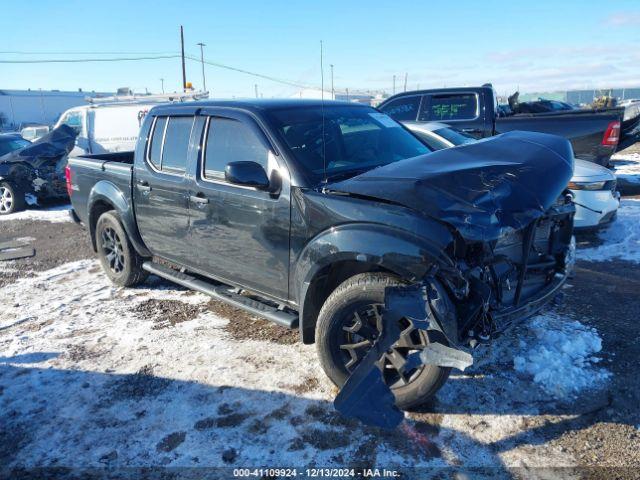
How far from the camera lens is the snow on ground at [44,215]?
9688 mm

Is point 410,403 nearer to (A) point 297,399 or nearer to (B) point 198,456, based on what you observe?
(A) point 297,399

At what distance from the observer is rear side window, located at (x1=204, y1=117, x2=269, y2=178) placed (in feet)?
12.4

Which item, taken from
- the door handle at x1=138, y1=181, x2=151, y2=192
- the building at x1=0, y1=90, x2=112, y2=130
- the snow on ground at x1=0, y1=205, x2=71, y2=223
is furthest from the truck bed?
the building at x1=0, y1=90, x2=112, y2=130

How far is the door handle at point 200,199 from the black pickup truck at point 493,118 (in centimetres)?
523

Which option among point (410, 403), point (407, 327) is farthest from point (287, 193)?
point (410, 403)

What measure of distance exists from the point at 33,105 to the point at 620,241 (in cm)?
5852

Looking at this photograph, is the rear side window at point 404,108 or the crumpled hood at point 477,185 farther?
the rear side window at point 404,108

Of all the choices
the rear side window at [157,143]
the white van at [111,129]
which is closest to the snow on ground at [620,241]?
the rear side window at [157,143]

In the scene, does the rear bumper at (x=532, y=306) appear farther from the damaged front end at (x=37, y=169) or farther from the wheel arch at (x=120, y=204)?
the damaged front end at (x=37, y=169)

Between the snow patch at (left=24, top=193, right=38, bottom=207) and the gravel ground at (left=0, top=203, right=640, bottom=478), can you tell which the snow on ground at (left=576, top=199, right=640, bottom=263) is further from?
the snow patch at (left=24, top=193, right=38, bottom=207)

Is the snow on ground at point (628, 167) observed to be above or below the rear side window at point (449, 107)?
below

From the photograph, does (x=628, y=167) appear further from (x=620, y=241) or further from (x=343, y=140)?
(x=343, y=140)

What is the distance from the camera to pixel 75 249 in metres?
7.49

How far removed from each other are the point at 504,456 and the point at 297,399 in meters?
1.34
